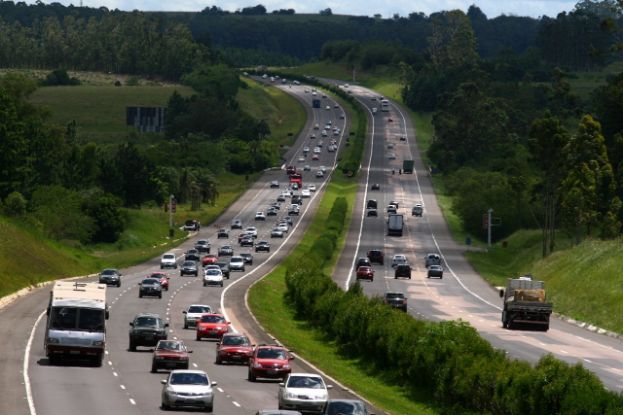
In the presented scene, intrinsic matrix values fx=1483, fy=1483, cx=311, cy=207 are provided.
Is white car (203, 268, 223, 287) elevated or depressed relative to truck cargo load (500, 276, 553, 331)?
depressed

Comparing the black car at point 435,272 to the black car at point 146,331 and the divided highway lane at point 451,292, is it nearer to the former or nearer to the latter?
the divided highway lane at point 451,292

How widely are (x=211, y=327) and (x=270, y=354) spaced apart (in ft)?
49.1

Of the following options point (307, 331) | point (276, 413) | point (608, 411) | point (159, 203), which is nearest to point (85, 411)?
point (276, 413)

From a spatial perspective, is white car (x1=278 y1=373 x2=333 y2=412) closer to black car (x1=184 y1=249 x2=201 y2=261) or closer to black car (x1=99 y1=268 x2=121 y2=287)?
black car (x1=99 y1=268 x2=121 y2=287)

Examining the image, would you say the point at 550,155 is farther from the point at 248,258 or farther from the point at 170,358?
the point at 170,358

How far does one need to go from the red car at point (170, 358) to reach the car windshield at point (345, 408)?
16.0 metres

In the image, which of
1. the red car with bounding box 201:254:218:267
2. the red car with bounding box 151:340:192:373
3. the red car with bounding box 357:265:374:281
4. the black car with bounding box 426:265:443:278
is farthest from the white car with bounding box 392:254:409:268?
the red car with bounding box 151:340:192:373

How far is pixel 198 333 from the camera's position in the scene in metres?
65.9

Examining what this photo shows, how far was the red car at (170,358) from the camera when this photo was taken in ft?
169

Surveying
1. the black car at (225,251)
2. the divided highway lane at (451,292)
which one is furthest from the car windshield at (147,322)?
the black car at (225,251)

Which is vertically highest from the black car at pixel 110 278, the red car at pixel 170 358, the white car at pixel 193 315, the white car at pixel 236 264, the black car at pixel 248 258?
the red car at pixel 170 358

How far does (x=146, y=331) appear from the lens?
6012 centimetres

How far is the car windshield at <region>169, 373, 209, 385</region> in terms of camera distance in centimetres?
4172

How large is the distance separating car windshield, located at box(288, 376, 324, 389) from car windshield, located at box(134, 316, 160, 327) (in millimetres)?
18921
